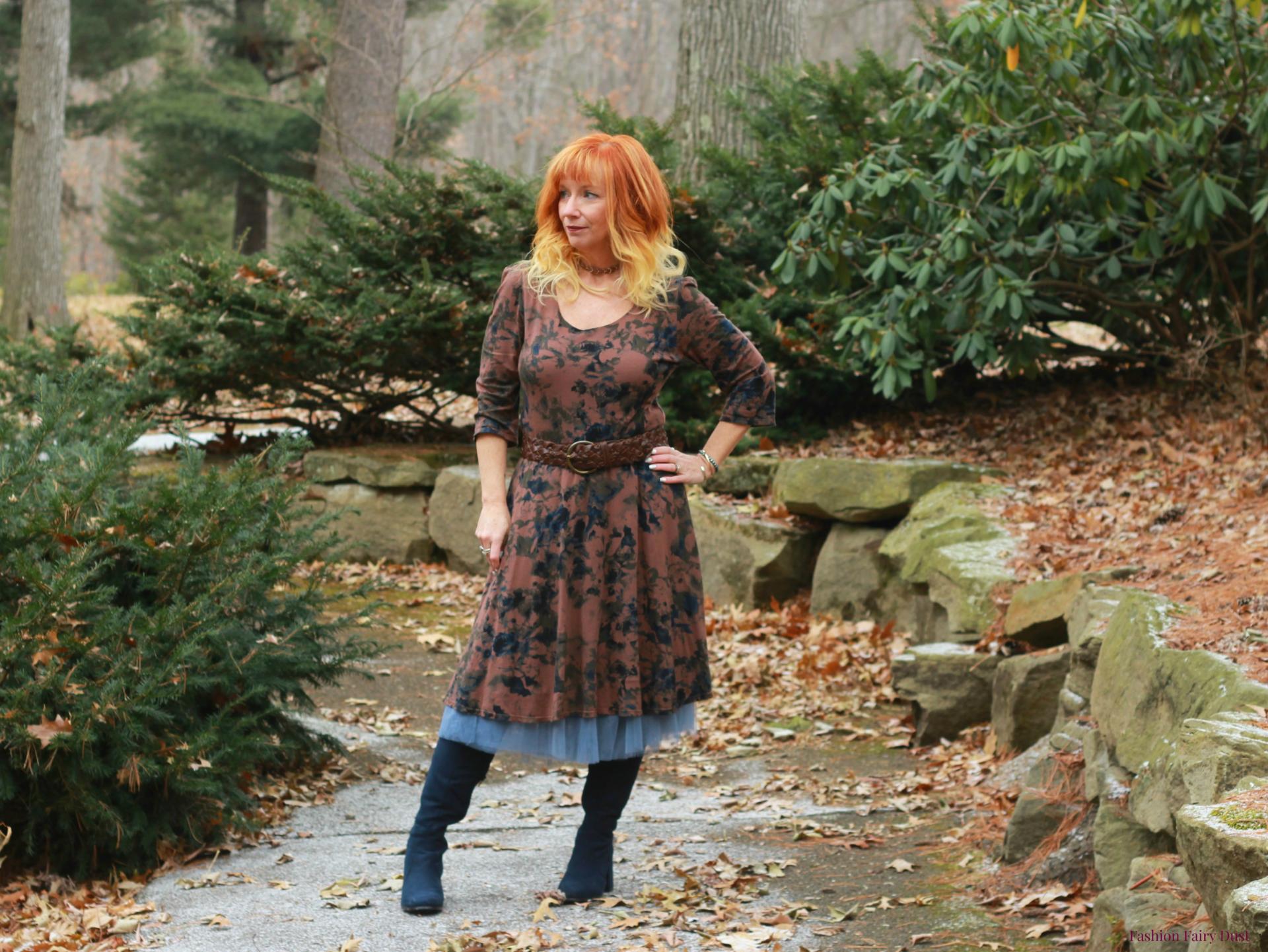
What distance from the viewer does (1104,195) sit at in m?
6.70

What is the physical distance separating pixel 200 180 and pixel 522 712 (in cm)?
1855

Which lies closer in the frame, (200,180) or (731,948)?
(731,948)

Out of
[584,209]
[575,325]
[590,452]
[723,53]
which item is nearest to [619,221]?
[584,209]

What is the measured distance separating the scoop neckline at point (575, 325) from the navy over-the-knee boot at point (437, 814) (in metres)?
1.10

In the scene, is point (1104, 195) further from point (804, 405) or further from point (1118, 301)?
point (804, 405)

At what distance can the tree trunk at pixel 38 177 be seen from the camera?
15.0 meters

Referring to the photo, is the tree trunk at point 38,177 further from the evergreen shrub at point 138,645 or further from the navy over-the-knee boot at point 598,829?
the navy over-the-knee boot at point 598,829

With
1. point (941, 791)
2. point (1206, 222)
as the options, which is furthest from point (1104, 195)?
point (941, 791)

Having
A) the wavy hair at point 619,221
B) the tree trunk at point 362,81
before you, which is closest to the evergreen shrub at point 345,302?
the wavy hair at point 619,221

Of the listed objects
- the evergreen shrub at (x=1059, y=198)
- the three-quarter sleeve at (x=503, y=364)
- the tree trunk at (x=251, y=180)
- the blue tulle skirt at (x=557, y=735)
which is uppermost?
the tree trunk at (x=251, y=180)

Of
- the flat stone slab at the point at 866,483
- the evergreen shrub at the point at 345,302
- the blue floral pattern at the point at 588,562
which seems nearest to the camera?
the blue floral pattern at the point at 588,562

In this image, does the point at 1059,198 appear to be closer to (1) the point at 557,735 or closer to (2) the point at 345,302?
(2) the point at 345,302

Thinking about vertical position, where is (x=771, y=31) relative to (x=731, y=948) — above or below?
above

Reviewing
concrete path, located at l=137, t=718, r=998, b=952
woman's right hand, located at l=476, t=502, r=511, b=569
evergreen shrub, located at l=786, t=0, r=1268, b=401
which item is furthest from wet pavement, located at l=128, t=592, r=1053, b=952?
evergreen shrub, located at l=786, t=0, r=1268, b=401
